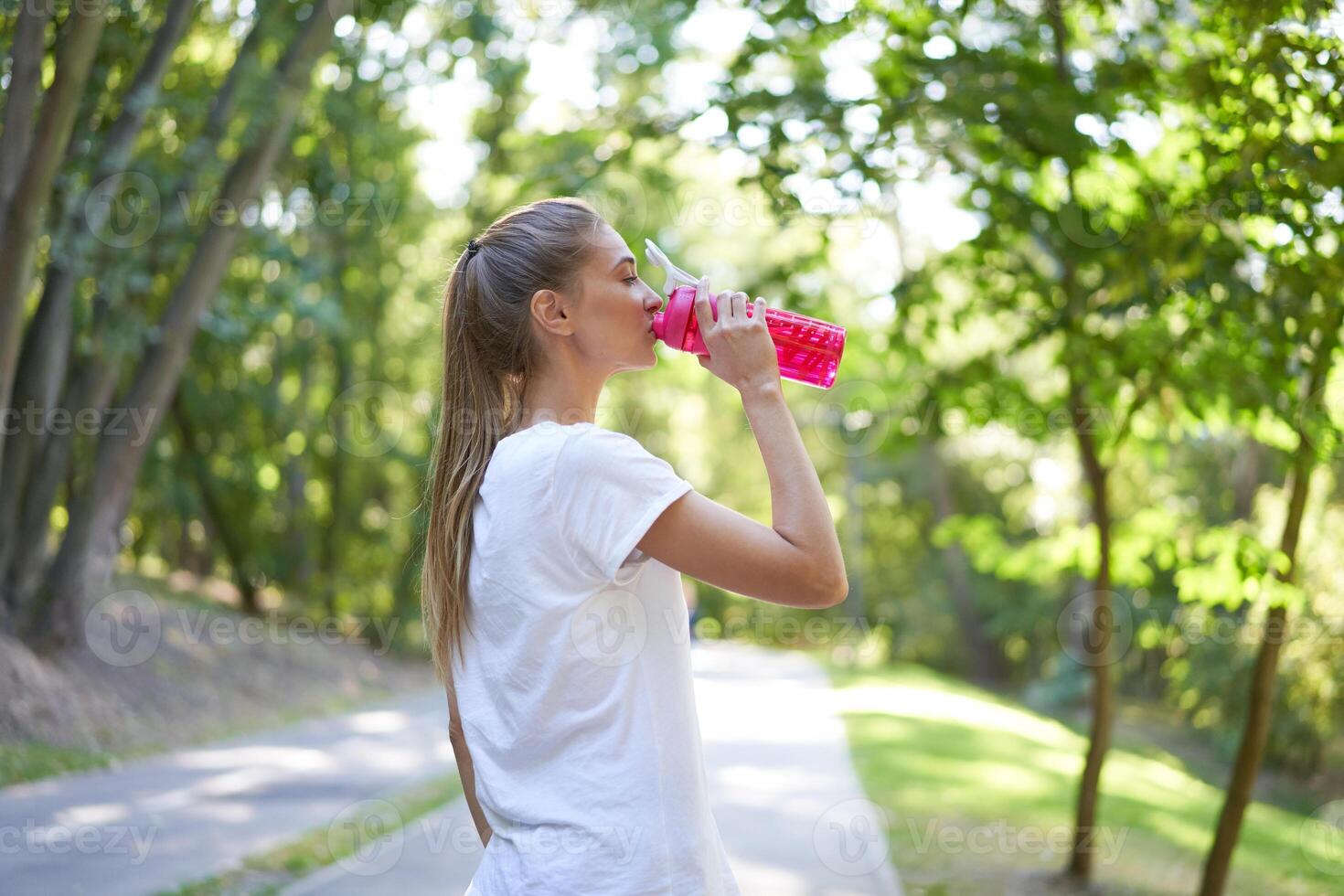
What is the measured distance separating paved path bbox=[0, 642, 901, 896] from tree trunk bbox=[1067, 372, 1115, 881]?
1.25 metres

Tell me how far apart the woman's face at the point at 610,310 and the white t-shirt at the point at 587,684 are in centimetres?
18

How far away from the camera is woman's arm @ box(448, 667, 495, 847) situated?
6.89 ft

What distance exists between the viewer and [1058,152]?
6.45 meters

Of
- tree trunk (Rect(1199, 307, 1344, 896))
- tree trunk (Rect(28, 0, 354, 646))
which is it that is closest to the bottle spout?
tree trunk (Rect(1199, 307, 1344, 896))

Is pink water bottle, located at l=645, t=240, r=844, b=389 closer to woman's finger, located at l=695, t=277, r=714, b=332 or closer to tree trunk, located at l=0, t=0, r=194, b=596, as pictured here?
woman's finger, located at l=695, t=277, r=714, b=332

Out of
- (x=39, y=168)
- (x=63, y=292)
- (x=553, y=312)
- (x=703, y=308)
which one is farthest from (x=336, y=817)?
(x=703, y=308)

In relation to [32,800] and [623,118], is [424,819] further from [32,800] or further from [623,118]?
[623,118]

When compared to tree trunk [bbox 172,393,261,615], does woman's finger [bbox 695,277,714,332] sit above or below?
above

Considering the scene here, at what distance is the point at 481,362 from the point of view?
2.09 meters

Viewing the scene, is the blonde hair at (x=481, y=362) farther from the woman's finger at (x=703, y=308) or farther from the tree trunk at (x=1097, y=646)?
the tree trunk at (x=1097, y=646)

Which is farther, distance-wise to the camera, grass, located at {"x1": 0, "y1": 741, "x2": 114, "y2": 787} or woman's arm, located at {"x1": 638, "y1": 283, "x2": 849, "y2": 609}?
grass, located at {"x1": 0, "y1": 741, "x2": 114, "y2": 787}

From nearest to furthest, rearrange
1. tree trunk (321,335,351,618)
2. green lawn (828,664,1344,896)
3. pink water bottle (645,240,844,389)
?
pink water bottle (645,240,844,389) → green lawn (828,664,1344,896) → tree trunk (321,335,351,618)

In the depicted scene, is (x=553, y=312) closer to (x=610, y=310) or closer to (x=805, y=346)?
(x=610, y=310)

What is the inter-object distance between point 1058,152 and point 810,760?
8299mm
